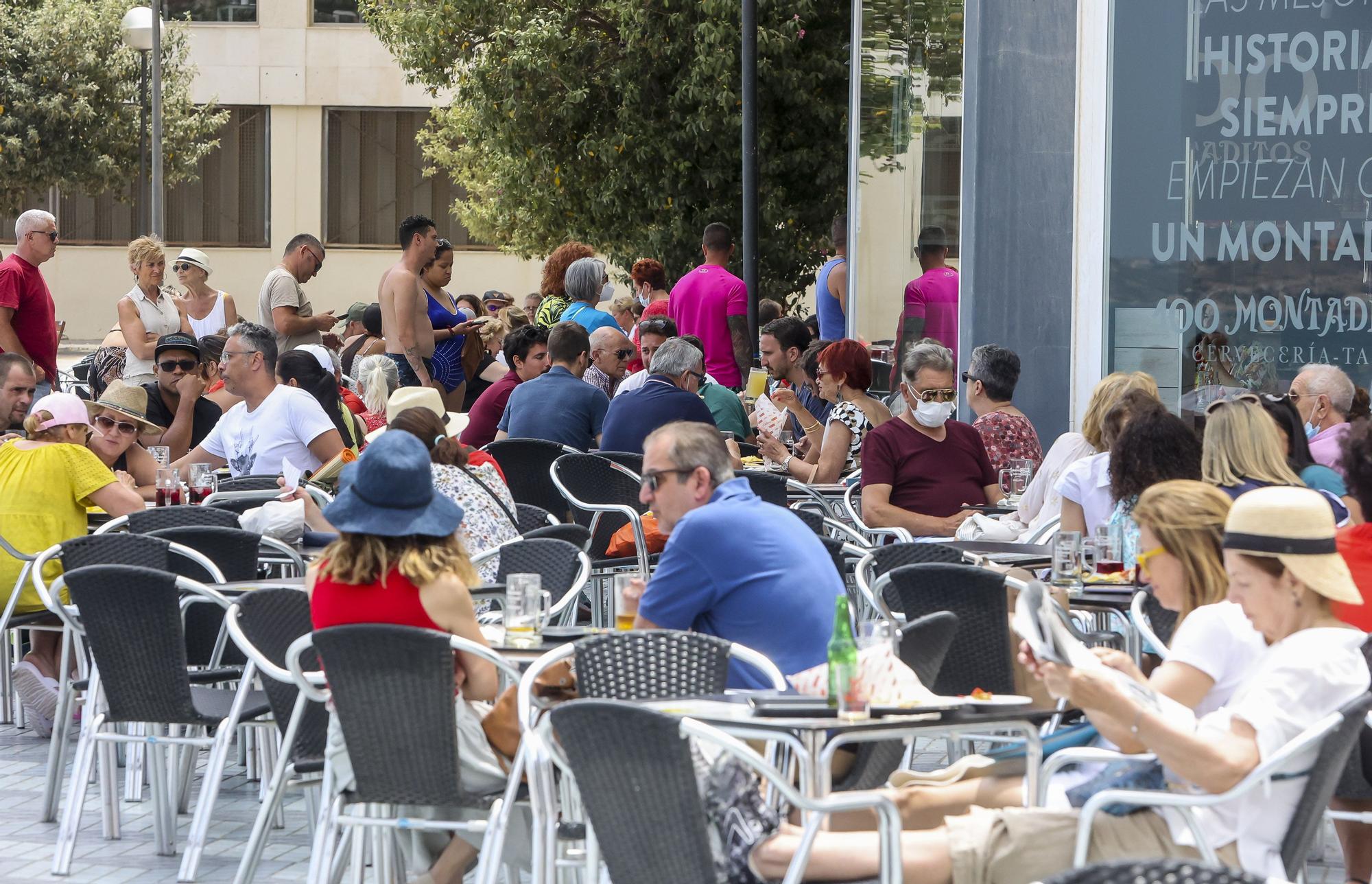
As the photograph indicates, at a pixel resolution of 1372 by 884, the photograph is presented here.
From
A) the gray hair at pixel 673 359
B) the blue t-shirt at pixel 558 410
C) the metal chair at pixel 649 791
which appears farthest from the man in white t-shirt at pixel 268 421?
the metal chair at pixel 649 791

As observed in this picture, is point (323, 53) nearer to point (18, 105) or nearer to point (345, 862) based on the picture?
point (18, 105)

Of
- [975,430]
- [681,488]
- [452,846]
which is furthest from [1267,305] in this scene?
[452,846]

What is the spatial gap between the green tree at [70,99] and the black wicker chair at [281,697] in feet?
103

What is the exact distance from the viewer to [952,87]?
1202cm

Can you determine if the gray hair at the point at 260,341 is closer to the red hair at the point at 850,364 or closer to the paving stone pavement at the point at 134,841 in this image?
the paving stone pavement at the point at 134,841

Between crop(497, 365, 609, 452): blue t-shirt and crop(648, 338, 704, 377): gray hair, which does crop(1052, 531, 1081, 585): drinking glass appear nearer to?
crop(648, 338, 704, 377): gray hair

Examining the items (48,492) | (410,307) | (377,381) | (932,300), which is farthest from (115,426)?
(932,300)

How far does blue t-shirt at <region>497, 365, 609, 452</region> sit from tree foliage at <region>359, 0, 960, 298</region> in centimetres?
859

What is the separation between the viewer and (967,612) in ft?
18.2

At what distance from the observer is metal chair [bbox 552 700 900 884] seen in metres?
3.48

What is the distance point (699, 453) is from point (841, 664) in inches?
44.4

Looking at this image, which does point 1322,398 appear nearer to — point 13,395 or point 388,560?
point 388,560

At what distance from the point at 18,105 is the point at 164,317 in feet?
82.0

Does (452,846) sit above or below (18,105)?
below
